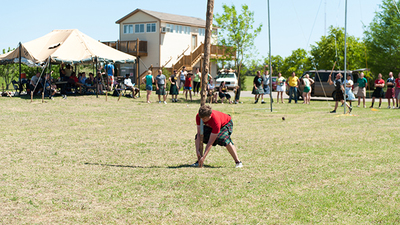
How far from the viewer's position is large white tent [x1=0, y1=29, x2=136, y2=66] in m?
23.2

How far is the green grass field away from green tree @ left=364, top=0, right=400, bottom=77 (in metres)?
29.1

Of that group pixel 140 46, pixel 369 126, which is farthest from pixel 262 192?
pixel 140 46

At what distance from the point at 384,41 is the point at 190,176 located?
123ft

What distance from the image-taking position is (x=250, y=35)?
3831cm

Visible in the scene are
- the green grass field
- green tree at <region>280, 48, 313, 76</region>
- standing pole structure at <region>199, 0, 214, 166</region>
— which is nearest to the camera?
the green grass field

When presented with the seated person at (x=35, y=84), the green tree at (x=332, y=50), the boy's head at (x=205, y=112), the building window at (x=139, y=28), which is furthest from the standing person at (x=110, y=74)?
the green tree at (x=332, y=50)

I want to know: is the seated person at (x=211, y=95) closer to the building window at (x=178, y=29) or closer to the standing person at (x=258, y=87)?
the standing person at (x=258, y=87)

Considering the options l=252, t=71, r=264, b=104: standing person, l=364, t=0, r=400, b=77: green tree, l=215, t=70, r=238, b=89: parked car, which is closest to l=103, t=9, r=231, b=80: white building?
l=215, t=70, r=238, b=89: parked car

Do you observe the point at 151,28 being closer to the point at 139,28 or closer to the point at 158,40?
the point at 139,28

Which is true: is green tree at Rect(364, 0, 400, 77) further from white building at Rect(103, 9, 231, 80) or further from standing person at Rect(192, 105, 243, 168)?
standing person at Rect(192, 105, 243, 168)

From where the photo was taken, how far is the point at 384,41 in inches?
1574

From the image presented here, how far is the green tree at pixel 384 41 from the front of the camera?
1545 inches

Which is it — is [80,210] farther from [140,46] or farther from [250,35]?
[140,46]

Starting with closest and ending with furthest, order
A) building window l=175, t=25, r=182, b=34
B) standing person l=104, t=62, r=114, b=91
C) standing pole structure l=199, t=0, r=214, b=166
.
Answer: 1. standing pole structure l=199, t=0, r=214, b=166
2. standing person l=104, t=62, r=114, b=91
3. building window l=175, t=25, r=182, b=34
